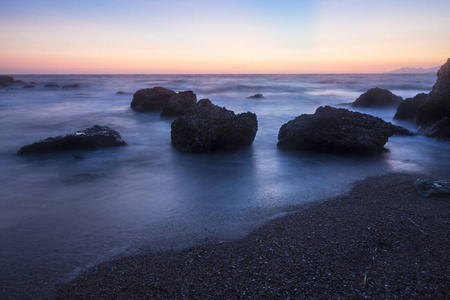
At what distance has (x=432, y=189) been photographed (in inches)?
146

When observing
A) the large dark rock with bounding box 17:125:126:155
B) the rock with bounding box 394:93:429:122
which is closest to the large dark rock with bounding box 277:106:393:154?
the large dark rock with bounding box 17:125:126:155

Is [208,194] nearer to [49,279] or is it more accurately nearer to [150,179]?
[150,179]

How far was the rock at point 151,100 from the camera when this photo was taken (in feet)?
45.6

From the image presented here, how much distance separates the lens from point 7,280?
7.93ft

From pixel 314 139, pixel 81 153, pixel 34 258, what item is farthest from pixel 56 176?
pixel 314 139

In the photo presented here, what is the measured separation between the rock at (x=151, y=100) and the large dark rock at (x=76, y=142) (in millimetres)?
6728

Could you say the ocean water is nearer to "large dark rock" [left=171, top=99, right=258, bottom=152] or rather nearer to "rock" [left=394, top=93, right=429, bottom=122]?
"large dark rock" [left=171, top=99, right=258, bottom=152]

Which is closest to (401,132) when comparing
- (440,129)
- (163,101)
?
(440,129)

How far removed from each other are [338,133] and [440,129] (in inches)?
136

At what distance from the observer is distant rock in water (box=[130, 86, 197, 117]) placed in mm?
12148

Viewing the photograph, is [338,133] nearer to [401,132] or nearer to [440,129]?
[401,132]

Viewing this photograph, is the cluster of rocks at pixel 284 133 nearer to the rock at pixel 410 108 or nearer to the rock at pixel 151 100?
the rock at pixel 410 108

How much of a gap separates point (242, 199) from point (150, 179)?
6.05 feet

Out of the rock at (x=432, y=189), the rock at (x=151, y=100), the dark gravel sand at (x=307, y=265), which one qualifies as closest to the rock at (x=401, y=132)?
the rock at (x=432, y=189)
